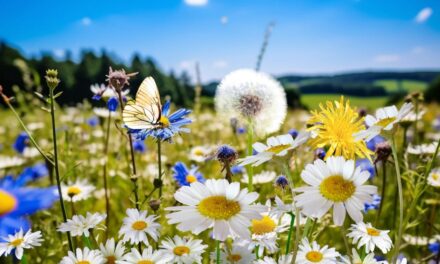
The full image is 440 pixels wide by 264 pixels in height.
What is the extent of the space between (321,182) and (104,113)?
73.1 inches

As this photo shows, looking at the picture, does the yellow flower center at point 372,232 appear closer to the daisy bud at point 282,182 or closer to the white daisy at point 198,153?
the daisy bud at point 282,182

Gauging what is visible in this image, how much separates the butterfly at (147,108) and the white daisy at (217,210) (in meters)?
0.31

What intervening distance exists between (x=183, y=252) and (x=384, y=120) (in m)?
0.52

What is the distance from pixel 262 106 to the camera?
145 centimetres

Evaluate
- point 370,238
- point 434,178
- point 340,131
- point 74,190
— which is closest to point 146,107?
point 340,131

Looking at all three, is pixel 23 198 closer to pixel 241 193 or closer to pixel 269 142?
pixel 241 193

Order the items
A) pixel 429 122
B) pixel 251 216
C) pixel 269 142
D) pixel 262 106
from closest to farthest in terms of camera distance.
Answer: pixel 251 216, pixel 269 142, pixel 262 106, pixel 429 122

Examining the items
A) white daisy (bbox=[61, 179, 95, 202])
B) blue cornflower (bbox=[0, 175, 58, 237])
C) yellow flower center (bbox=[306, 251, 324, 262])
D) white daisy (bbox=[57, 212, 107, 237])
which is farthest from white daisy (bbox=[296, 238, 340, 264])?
white daisy (bbox=[61, 179, 95, 202])

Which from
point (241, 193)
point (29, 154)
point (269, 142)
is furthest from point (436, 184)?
point (29, 154)

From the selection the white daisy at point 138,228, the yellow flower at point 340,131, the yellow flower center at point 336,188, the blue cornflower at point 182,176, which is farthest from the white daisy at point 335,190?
the blue cornflower at point 182,176

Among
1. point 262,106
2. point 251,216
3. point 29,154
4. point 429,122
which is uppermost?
point 262,106

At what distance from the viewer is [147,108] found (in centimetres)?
113

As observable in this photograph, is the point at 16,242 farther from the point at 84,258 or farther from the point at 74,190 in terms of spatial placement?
the point at 74,190

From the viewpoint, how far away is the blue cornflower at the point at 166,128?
42.2 inches
